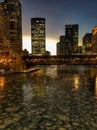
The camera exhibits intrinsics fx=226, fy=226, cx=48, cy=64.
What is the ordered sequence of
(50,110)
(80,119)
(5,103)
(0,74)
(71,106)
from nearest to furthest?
(80,119), (50,110), (71,106), (5,103), (0,74)

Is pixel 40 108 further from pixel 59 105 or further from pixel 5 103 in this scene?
pixel 5 103

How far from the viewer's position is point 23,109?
103ft

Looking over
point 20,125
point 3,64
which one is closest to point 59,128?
point 20,125

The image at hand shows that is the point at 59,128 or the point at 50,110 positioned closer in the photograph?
the point at 59,128

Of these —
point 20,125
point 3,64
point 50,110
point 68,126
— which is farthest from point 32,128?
point 3,64

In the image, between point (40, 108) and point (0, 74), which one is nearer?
point (40, 108)

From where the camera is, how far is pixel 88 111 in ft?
97.0

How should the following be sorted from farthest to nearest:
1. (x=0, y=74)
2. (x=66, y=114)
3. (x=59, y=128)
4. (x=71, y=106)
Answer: (x=0, y=74) < (x=71, y=106) < (x=66, y=114) < (x=59, y=128)

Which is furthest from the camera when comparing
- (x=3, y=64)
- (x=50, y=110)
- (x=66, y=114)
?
(x=3, y=64)

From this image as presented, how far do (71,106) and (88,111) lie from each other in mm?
3915

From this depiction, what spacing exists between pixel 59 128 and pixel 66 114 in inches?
227

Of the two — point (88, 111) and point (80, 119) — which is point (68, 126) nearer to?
point (80, 119)

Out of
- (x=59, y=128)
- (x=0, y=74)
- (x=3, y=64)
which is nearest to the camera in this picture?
(x=59, y=128)

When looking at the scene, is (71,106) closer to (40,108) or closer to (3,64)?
(40,108)
